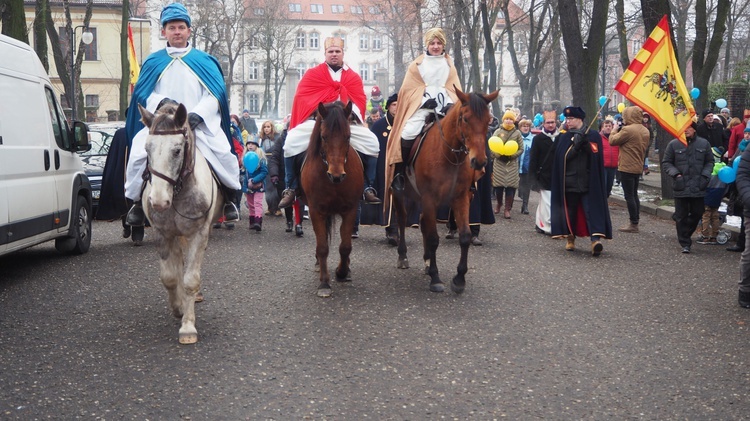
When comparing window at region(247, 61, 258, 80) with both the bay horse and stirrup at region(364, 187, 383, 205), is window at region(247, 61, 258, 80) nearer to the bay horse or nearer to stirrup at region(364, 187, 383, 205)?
stirrup at region(364, 187, 383, 205)

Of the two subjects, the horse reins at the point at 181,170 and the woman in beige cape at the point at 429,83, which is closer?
the horse reins at the point at 181,170

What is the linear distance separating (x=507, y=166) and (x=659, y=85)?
477 centimetres

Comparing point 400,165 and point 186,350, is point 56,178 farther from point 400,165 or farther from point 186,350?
point 186,350

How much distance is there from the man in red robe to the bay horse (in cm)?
206

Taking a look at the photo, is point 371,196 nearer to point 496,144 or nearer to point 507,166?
point 496,144

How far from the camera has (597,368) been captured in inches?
253

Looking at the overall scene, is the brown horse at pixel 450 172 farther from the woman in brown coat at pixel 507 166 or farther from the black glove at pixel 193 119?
the woman in brown coat at pixel 507 166

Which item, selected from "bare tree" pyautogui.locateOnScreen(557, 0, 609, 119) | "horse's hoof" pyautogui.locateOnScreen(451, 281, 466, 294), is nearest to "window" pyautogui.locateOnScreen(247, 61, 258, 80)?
"bare tree" pyautogui.locateOnScreen(557, 0, 609, 119)

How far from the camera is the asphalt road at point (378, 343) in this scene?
5.59 metres

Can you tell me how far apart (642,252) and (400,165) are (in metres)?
4.35

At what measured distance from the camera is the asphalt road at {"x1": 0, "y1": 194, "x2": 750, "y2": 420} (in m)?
5.59

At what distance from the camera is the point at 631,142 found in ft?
51.0

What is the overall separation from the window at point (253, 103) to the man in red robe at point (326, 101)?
93.2 metres

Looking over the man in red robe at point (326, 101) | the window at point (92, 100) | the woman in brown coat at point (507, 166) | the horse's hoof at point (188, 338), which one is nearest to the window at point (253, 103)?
the window at point (92, 100)
